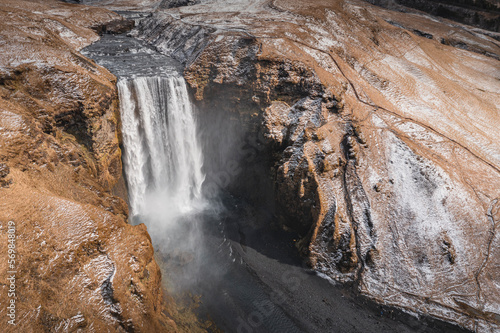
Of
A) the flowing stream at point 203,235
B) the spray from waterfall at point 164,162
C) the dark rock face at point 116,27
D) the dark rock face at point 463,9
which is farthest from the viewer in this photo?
the dark rock face at point 463,9

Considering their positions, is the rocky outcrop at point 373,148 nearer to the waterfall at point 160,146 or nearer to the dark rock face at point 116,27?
the waterfall at point 160,146

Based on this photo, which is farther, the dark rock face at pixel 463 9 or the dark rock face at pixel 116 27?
the dark rock face at pixel 463 9

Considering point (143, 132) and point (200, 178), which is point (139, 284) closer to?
point (143, 132)

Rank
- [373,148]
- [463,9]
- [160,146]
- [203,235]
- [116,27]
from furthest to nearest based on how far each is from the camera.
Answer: [463,9] < [116,27] < [160,146] < [203,235] < [373,148]

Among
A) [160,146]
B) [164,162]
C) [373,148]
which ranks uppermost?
[373,148]

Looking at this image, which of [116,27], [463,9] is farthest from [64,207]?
[463,9]

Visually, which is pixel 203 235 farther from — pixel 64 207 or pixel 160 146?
pixel 64 207

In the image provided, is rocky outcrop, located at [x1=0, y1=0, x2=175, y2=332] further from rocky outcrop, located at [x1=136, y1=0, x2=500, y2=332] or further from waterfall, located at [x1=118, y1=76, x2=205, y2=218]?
rocky outcrop, located at [x1=136, y1=0, x2=500, y2=332]

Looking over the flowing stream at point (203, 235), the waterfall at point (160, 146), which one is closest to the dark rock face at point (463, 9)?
the waterfall at point (160, 146)
